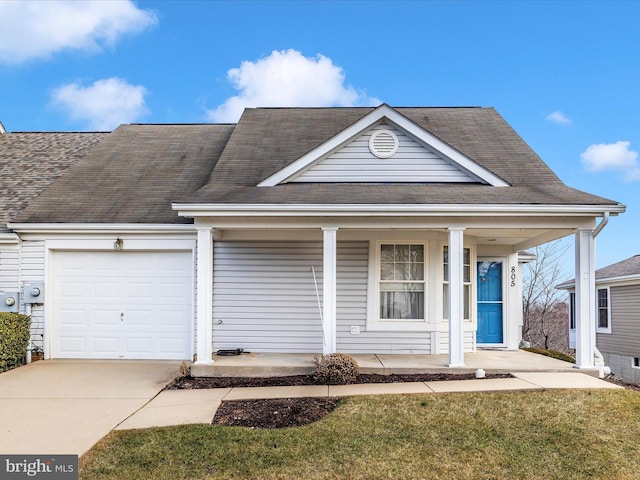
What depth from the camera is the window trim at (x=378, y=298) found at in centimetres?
945

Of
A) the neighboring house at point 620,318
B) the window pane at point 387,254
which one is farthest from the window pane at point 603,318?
the window pane at point 387,254

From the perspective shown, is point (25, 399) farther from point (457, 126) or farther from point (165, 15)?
point (165, 15)

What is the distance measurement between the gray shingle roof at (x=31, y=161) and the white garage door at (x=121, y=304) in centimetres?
189

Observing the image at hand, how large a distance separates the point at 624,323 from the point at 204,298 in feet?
51.2

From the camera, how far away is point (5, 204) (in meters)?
10.5

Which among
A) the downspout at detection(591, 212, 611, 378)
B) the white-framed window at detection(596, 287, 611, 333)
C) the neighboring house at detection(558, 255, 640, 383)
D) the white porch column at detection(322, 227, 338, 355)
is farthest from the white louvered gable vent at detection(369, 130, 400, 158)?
the white-framed window at detection(596, 287, 611, 333)

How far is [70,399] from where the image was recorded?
22.4 feet

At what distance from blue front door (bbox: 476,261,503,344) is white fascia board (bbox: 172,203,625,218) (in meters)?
3.32

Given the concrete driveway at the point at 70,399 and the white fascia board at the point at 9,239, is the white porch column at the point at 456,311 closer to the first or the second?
the concrete driveway at the point at 70,399

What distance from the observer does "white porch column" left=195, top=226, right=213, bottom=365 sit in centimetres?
820

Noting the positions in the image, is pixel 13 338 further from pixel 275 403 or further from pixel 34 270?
pixel 275 403

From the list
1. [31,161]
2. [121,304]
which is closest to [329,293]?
[121,304]

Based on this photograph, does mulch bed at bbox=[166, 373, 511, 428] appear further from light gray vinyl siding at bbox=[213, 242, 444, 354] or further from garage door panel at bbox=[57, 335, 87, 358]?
garage door panel at bbox=[57, 335, 87, 358]

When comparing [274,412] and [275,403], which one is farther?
[275,403]
